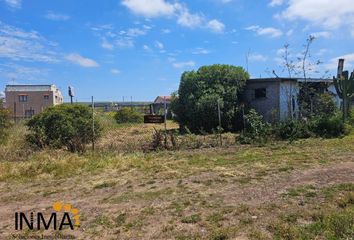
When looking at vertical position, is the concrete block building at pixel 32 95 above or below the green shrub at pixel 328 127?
above

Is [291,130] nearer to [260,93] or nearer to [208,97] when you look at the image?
[208,97]

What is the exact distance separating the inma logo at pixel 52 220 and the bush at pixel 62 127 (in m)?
6.76

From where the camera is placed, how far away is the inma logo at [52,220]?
5.25 m

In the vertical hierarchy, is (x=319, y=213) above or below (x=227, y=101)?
below

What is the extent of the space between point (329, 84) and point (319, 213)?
70.0ft

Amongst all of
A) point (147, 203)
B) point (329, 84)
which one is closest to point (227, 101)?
point (329, 84)

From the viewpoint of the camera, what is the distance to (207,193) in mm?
6613

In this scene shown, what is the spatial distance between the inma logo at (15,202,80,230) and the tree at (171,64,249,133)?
1569 centimetres

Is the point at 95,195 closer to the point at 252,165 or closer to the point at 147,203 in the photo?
the point at 147,203

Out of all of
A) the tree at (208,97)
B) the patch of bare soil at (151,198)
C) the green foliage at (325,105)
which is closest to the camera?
the patch of bare soil at (151,198)

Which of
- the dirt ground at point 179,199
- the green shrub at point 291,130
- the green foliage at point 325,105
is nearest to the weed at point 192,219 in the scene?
the dirt ground at point 179,199

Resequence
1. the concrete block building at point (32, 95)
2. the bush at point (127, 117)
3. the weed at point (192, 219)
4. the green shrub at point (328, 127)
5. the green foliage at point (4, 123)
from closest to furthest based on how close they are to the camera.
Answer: the weed at point (192, 219), the green foliage at point (4, 123), the green shrub at point (328, 127), the bush at point (127, 117), the concrete block building at point (32, 95)

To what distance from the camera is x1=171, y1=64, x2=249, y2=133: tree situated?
21469 millimetres

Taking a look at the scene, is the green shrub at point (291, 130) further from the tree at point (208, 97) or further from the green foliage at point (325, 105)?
the tree at point (208, 97)
